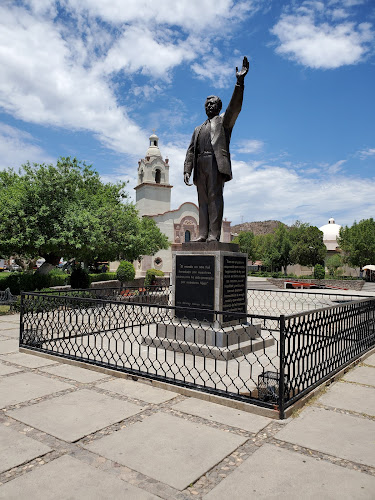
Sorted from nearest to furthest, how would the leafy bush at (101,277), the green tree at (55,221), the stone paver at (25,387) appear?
the stone paver at (25,387) < the green tree at (55,221) < the leafy bush at (101,277)

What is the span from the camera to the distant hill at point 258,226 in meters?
113

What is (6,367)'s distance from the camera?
6516mm

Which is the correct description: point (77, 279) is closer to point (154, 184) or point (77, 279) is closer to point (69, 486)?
point (69, 486)

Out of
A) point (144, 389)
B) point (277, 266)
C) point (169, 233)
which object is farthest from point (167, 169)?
point (144, 389)

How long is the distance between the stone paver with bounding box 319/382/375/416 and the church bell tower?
4137 cm

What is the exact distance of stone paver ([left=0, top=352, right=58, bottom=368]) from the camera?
263 inches

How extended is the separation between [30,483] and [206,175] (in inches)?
241

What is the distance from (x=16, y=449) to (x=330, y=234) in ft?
240

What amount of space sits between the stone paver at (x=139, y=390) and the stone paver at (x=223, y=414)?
0.31 m

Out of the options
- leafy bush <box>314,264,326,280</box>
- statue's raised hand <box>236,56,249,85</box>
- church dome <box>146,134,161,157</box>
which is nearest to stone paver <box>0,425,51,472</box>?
statue's raised hand <box>236,56,249,85</box>

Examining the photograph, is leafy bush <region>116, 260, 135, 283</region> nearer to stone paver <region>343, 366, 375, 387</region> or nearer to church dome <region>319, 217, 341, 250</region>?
stone paver <region>343, 366, 375, 387</region>

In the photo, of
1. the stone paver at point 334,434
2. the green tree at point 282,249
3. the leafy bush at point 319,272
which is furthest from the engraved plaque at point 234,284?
the green tree at point 282,249

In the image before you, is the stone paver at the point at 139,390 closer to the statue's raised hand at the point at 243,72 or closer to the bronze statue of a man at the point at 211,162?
the bronze statue of a man at the point at 211,162

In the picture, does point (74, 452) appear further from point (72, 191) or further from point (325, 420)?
point (72, 191)
